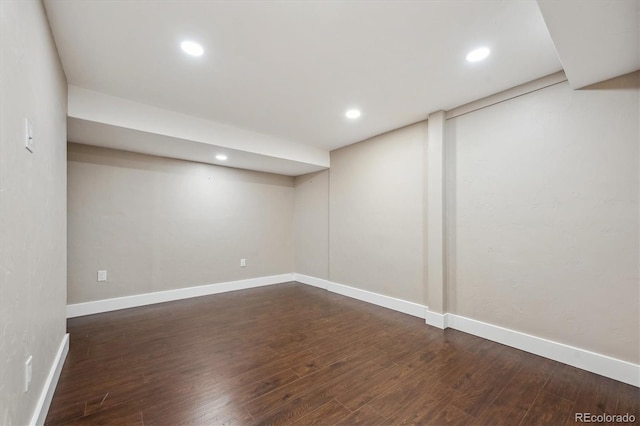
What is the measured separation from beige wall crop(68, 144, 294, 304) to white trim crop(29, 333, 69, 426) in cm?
150

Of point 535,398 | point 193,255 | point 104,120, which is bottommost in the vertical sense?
point 535,398

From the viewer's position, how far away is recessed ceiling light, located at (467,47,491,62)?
2.09 meters

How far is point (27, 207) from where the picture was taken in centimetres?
136

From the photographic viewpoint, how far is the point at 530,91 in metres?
2.58

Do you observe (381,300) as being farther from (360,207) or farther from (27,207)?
(27,207)

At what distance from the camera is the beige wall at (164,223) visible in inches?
139

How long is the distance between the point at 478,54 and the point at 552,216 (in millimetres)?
1570

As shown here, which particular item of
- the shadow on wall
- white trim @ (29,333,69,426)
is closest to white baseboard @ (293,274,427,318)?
the shadow on wall

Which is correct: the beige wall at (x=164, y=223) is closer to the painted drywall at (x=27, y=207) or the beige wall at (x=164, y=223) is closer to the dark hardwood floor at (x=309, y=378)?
the dark hardwood floor at (x=309, y=378)

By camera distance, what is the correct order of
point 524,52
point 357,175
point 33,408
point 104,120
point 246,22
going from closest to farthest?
point 33,408 → point 246,22 → point 524,52 → point 104,120 → point 357,175

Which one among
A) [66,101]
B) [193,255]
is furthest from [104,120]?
[193,255]

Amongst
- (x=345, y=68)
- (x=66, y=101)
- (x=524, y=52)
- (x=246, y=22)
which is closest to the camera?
(x=246, y=22)

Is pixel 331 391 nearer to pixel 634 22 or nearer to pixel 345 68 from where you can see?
pixel 345 68

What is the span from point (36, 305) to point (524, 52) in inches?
146
